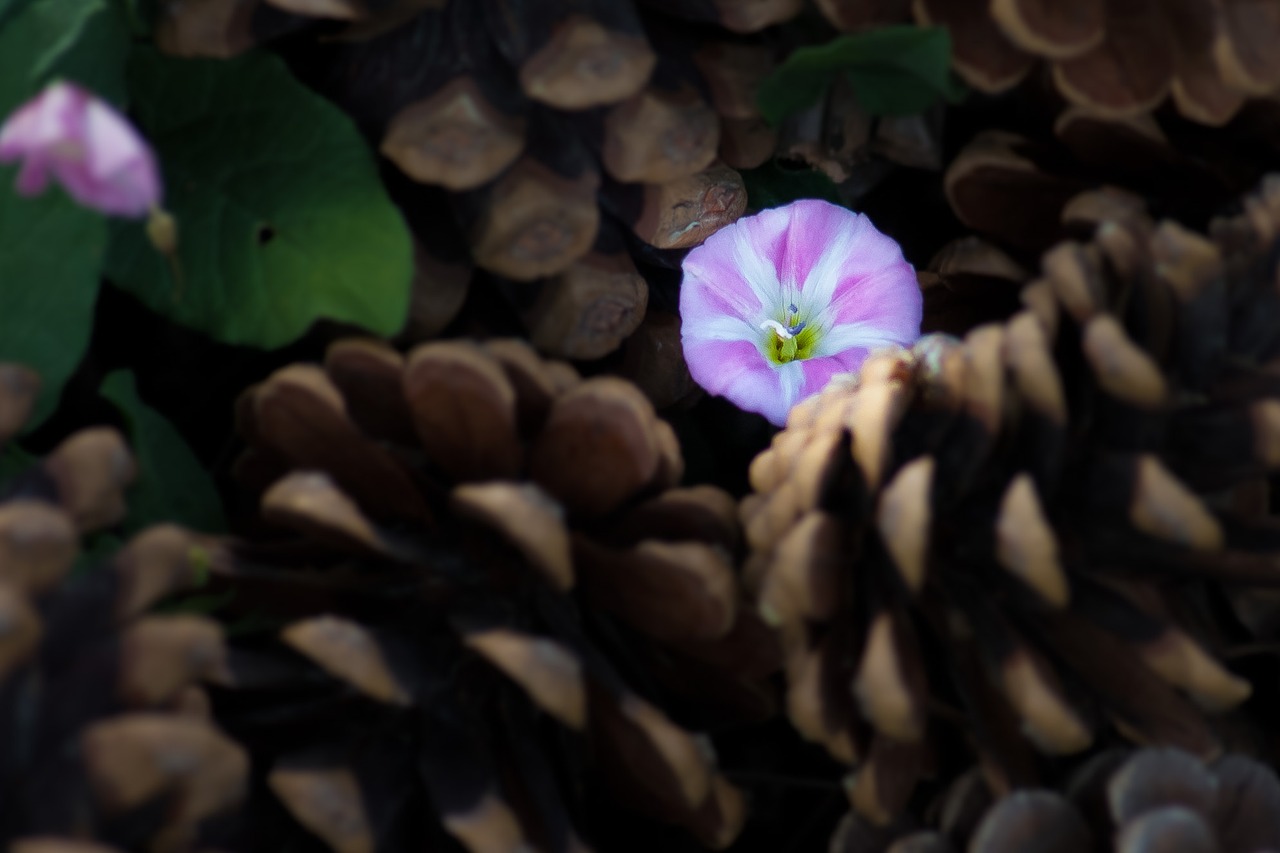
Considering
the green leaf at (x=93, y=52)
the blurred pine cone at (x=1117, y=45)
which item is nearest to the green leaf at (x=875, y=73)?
the blurred pine cone at (x=1117, y=45)

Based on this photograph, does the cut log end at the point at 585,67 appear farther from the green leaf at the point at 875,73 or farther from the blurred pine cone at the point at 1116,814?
the blurred pine cone at the point at 1116,814

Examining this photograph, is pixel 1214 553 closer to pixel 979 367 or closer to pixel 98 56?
pixel 979 367

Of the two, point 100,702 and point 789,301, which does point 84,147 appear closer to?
point 100,702

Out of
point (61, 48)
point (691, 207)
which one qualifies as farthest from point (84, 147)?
point (691, 207)

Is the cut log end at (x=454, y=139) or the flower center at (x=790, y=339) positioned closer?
the cut log end at (x=454, y=139)

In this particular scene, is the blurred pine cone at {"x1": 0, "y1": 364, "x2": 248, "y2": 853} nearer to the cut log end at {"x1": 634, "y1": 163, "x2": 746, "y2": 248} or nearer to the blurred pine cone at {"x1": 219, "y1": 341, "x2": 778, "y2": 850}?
the blurred pine cone at {"x1": 219, "y1": 341, "x2": 778, "y2": 850}

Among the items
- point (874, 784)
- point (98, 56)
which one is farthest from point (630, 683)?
point (98, 56)
